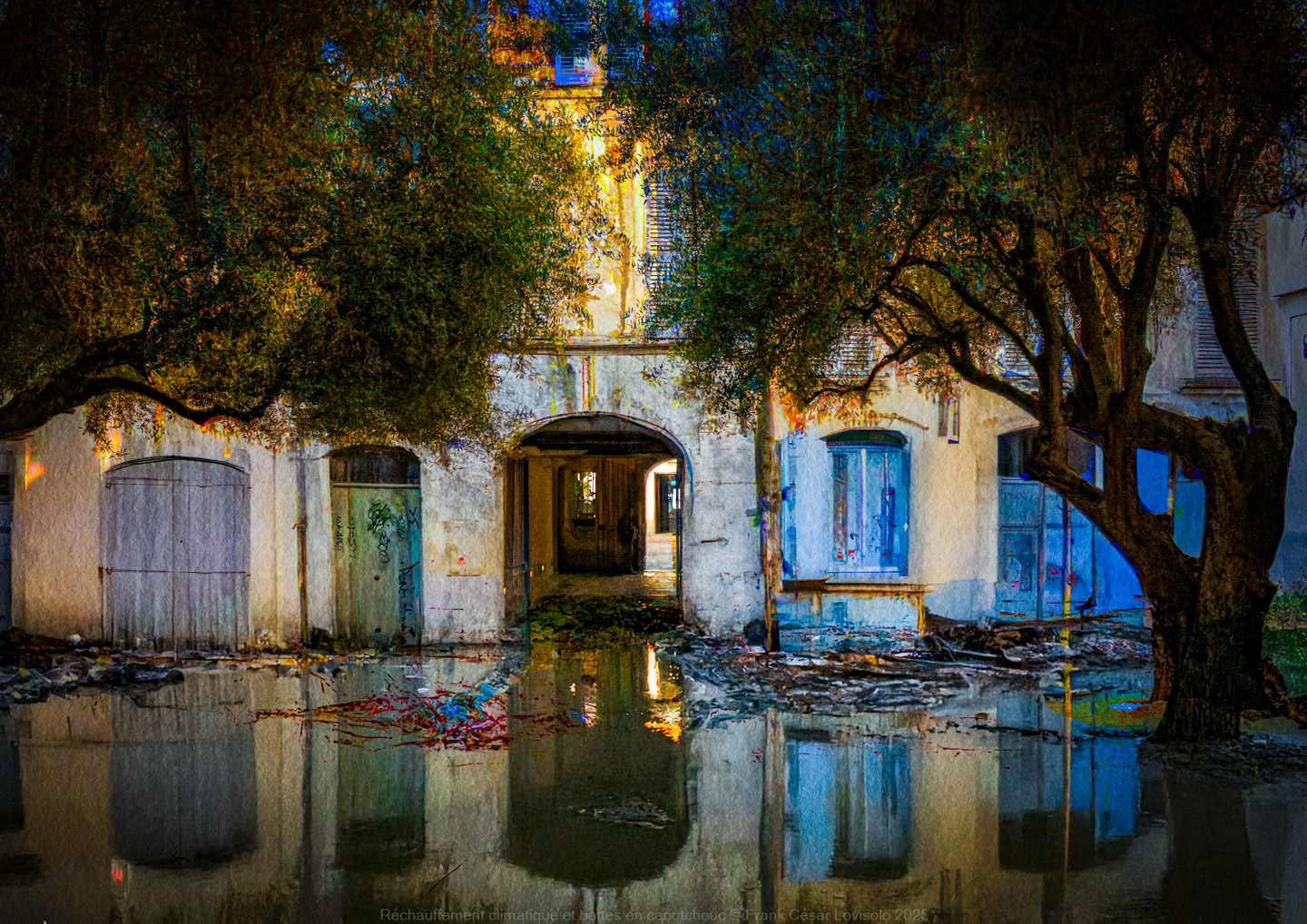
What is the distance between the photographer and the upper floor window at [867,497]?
14320 mm

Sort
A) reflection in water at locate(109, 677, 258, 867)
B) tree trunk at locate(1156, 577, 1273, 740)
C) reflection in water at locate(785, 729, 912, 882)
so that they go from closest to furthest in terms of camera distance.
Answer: reflection in water at locate(785, 729, 912, 882) < reflection in water at locate(109, 677, 258, 867) < tree trunk at locate(1156, 577, 1273, 740)

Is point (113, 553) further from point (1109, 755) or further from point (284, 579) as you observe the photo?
point (1109, 755)

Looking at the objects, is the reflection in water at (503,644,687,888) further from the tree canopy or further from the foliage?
the tree canopy

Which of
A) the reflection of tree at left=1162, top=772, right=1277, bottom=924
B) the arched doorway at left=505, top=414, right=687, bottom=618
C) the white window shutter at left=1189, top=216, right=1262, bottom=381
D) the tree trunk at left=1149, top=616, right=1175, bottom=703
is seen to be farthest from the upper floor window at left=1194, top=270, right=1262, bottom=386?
the reflection of tree at left=1162, top=772, right=1277, bottom=924

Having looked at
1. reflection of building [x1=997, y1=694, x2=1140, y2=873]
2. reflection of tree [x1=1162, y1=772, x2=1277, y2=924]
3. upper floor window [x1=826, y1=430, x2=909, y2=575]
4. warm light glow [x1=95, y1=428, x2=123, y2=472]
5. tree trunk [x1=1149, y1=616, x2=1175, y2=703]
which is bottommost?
reflection of building [x1=997, y1=694, x2=1140, y2=873]

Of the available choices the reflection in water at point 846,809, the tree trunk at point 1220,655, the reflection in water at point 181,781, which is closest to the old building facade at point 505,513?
the reflection in water at point 181,781

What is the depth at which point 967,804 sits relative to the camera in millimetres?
7207

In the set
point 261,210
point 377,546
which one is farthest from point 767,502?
point 261,210

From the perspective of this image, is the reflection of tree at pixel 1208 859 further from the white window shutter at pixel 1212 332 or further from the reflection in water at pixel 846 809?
the white window shutter at pixel 1212 332

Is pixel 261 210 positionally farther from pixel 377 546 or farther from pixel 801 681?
pixel 801 681

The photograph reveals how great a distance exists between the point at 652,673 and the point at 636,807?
16.7 ft

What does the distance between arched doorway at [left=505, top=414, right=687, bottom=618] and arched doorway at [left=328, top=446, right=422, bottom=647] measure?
139cm

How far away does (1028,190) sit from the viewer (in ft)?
21.8

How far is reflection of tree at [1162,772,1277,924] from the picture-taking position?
5.34 m
